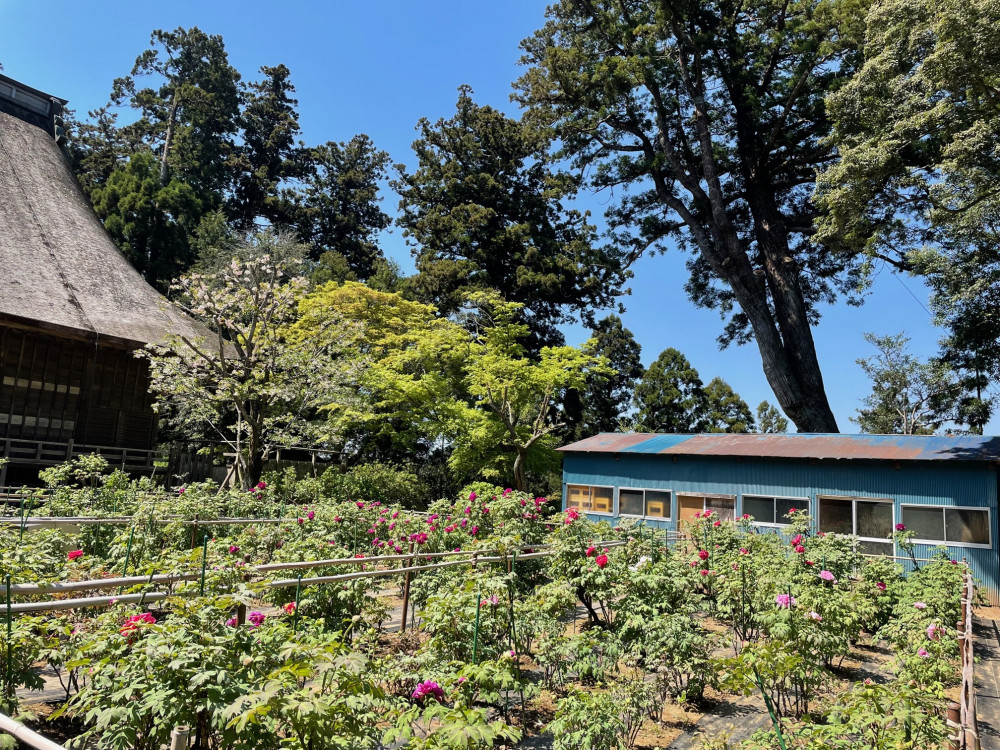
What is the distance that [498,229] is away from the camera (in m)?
29.2

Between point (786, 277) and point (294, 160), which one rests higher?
point (294, 160)

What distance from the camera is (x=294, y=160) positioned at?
42594 millimetres

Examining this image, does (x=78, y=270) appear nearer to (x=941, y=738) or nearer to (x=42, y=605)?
(x=42, y=605)

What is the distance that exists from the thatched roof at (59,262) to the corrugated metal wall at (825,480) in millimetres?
12864

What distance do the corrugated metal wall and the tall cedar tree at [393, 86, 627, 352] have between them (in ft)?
37.1

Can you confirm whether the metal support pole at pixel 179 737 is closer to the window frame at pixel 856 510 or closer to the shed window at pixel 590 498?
the window frame at pixel 856 510

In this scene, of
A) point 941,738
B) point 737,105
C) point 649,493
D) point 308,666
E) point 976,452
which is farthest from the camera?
point 737,105

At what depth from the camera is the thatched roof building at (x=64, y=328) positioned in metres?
16.2

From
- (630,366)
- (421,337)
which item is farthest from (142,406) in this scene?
(630,366)

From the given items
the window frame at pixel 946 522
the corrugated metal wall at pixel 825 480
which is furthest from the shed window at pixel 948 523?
the corrugated metal wall at pixel 825 480

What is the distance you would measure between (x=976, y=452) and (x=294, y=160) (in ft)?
137

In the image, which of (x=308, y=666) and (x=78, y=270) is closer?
(x=308, y=666)

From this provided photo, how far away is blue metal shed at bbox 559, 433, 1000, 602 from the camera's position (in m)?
11.8

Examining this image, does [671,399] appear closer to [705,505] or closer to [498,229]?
[498,229]
